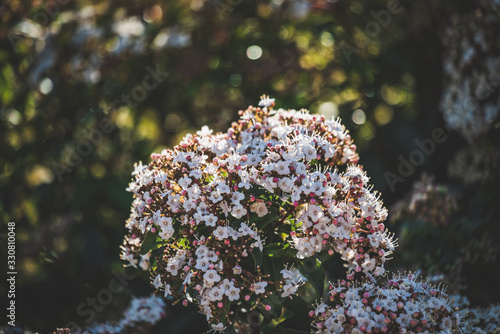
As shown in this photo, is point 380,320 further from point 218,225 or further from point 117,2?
point 117,2

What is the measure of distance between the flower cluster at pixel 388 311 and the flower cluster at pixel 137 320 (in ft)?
2.84

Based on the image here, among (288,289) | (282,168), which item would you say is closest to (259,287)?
(288,289)

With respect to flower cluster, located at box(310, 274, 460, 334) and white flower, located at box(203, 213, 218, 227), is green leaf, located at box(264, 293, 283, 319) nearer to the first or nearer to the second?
flower cluster, located at box(310, 274, 460, 334)

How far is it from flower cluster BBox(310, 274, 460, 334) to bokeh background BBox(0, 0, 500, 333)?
48.1 inches

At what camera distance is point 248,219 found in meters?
1.93

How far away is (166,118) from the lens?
518 centimetres

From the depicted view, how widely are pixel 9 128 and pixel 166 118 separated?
4.54 ft

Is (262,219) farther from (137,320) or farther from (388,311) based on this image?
(137,320)

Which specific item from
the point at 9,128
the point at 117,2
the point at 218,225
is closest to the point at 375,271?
the point at 218,225

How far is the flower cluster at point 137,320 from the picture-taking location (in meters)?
2.52

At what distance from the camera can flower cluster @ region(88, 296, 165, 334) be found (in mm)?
2516

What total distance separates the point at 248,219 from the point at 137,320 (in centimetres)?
95

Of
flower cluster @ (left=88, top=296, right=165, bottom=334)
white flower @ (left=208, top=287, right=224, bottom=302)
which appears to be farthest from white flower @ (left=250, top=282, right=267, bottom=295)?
flower cluster @ (left=88, top=296, right=165, bottom=334)

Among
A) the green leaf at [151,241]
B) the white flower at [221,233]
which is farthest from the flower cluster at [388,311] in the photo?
the green leaf at [151,241]
